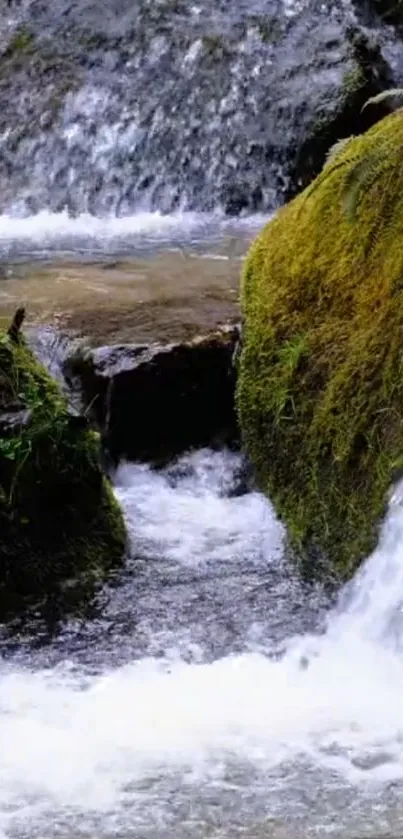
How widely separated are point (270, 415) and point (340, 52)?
20.9 feet

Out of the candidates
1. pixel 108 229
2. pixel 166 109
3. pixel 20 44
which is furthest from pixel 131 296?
pixel 20 44

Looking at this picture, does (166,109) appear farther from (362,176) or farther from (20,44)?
(362,176)

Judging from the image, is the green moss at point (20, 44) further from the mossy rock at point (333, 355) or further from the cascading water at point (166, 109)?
the mossy rock at point (333, 355)

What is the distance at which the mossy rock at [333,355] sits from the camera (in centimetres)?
479

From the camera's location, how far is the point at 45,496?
4961 mm

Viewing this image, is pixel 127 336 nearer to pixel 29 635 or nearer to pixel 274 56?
pixel 29 635

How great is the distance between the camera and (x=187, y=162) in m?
11.0

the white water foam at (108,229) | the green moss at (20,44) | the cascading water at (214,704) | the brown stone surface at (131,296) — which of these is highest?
the green moss at (20,44)

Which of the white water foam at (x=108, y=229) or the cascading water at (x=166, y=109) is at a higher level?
the cascading water at (x=166, y=109)

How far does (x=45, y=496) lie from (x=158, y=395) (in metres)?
1.17

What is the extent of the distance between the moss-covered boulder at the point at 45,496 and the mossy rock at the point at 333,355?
2.48 feet

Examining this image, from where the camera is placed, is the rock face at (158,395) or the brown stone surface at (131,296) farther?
the brown stone surface at (131,296)

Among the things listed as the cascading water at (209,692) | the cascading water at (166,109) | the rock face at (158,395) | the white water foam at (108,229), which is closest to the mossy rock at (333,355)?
the cascading water at (209,692)

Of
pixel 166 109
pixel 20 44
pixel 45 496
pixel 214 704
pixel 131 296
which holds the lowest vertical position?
pixel 214 704
